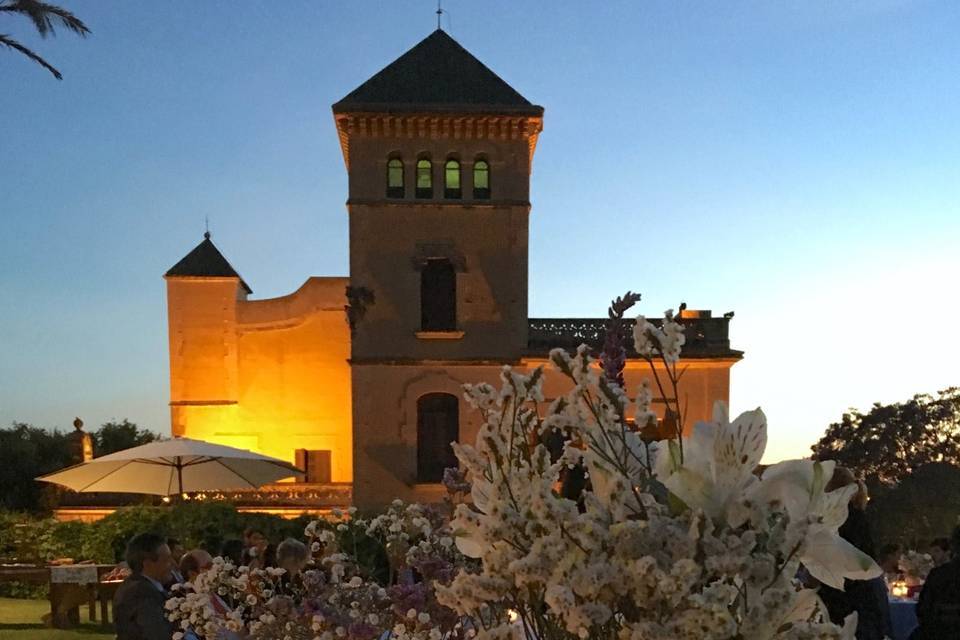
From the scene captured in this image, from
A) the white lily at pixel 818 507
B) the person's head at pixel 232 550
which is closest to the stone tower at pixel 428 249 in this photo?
the person's head at pixel 232 550

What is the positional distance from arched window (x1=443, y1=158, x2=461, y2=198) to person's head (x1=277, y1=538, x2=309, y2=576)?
1791 cm

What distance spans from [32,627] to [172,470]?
15.3 feet

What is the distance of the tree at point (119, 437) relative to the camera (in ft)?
116

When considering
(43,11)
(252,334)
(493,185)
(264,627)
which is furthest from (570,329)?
(264,627)

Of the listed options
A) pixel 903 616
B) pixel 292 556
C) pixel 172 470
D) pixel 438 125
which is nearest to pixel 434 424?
pixel 438 125

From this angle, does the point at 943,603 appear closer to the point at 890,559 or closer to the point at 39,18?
the point at 890,559

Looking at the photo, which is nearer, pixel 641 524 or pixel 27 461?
pixel 641 524

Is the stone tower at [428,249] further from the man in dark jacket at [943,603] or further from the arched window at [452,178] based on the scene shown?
the man in dark jacket at [943,603]

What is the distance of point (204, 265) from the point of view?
93.2 ft

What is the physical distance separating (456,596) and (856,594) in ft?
13.8

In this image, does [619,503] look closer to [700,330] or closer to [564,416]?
[564,416]

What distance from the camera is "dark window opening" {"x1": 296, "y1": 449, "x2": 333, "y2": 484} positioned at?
27781 mm

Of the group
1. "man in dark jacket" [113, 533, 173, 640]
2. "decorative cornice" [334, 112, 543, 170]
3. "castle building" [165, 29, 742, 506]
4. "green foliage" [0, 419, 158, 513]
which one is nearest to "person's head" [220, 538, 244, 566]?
"man in dark jacket" [113, 533, 173, 640]

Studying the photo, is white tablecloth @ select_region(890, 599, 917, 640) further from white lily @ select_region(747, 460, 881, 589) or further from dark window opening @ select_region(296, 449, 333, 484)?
dark window opening @ select_region(296, 449, 333, 484)
